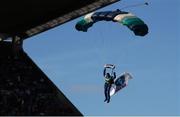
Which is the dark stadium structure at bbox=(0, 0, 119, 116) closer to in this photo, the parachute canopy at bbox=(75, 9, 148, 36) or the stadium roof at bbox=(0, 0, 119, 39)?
the stadium roof at bbox=(0, 0, 119, 39)

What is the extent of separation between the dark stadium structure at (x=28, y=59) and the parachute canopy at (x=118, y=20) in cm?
81

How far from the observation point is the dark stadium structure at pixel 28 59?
3781cm

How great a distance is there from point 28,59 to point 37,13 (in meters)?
5.44

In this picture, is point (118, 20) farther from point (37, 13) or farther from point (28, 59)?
point (28, 59)

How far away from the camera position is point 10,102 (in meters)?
38.1

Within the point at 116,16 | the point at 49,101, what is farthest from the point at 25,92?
the point at 116,16

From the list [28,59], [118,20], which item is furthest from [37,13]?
[118,20]

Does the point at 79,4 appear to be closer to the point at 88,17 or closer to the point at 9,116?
the point at 88,17

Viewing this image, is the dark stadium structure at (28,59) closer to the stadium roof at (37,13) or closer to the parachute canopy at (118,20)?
the stadium roof at (37,13)

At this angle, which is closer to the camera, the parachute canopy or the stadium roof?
the parachute canopy

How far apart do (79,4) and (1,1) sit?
5.00 metres

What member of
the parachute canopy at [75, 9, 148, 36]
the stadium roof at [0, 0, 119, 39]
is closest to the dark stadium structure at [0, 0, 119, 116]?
the stadium roof at [0, 0, 119, 39]

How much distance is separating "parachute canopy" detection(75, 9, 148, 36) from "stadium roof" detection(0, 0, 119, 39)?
2.65 ft

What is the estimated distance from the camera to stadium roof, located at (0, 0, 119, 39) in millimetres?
37469
